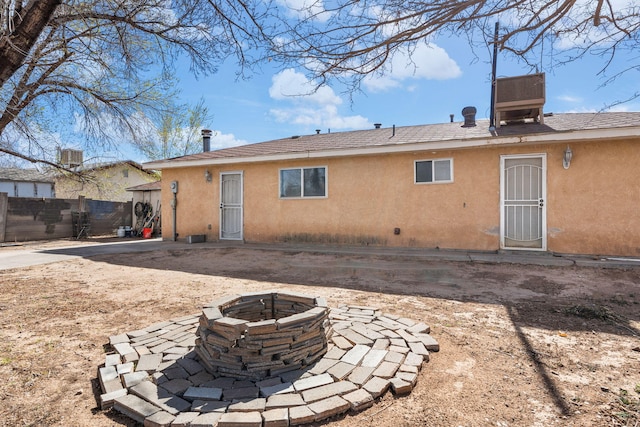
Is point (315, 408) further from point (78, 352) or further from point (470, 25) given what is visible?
point (470, 25)

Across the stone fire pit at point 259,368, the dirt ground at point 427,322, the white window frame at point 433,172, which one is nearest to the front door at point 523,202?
the white window frame at point 433,172

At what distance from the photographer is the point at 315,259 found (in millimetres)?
7418

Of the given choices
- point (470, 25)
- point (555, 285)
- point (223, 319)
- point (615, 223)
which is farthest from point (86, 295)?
point (615, 223)

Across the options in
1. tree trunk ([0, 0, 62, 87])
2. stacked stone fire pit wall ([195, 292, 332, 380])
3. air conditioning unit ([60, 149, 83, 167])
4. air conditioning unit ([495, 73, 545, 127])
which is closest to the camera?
stacked stone fire pit wall ([195, 292, 332, 380])

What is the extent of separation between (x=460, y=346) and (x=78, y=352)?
3442 mm

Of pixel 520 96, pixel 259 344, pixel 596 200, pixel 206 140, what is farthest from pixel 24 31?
pixel 206 140

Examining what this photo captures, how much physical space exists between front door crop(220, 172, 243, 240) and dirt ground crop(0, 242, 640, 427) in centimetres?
290

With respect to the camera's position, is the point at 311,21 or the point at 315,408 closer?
the point at 315,408

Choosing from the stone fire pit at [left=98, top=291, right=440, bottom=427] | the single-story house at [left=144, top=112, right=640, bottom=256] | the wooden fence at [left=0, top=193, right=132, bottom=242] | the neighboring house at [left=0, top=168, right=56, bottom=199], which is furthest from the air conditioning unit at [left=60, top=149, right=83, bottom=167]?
the neighboring house at [left=0, top=168, right=56, bottom=199]

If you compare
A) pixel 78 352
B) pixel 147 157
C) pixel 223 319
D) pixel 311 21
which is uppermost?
pixel 311 21

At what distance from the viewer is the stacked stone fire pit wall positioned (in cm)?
240

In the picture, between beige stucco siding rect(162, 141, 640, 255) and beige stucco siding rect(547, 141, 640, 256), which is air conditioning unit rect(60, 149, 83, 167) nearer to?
beige stucco siding rect(162, 141, 640, 255)

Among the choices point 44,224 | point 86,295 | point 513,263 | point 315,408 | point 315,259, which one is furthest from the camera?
point 44,224

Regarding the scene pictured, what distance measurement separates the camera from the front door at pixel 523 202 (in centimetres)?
725
